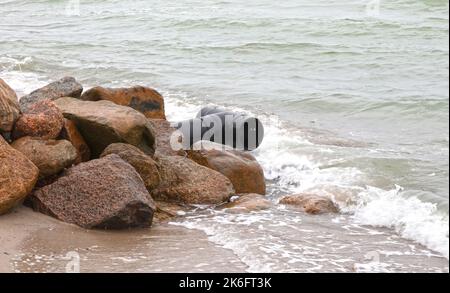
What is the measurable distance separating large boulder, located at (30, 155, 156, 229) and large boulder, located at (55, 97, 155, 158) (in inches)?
29.4

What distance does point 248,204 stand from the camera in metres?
7.71

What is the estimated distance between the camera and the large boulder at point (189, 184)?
7.77 m

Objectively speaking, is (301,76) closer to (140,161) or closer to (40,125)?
(140,161)

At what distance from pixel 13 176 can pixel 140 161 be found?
137 cm

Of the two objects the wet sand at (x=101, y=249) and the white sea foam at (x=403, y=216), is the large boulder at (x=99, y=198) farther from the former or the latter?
the white sea foam at (x=403, y=216)

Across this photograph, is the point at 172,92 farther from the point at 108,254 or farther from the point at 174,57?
the point at 108,254

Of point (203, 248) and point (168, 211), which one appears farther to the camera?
point (168, 211)

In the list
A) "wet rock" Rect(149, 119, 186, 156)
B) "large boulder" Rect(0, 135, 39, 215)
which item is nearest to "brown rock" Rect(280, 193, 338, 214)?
"wet rock" Rect(149, 119, 186, 156)

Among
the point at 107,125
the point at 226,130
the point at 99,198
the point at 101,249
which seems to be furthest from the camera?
the point at 226,130

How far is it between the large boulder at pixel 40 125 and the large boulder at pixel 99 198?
58 centimetres

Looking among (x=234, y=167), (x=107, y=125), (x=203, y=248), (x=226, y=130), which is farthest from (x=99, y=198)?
(x=226, y=130)

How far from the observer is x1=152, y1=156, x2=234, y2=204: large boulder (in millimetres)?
7766

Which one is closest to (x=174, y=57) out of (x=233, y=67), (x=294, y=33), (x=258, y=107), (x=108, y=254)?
(x=233, y=67)
